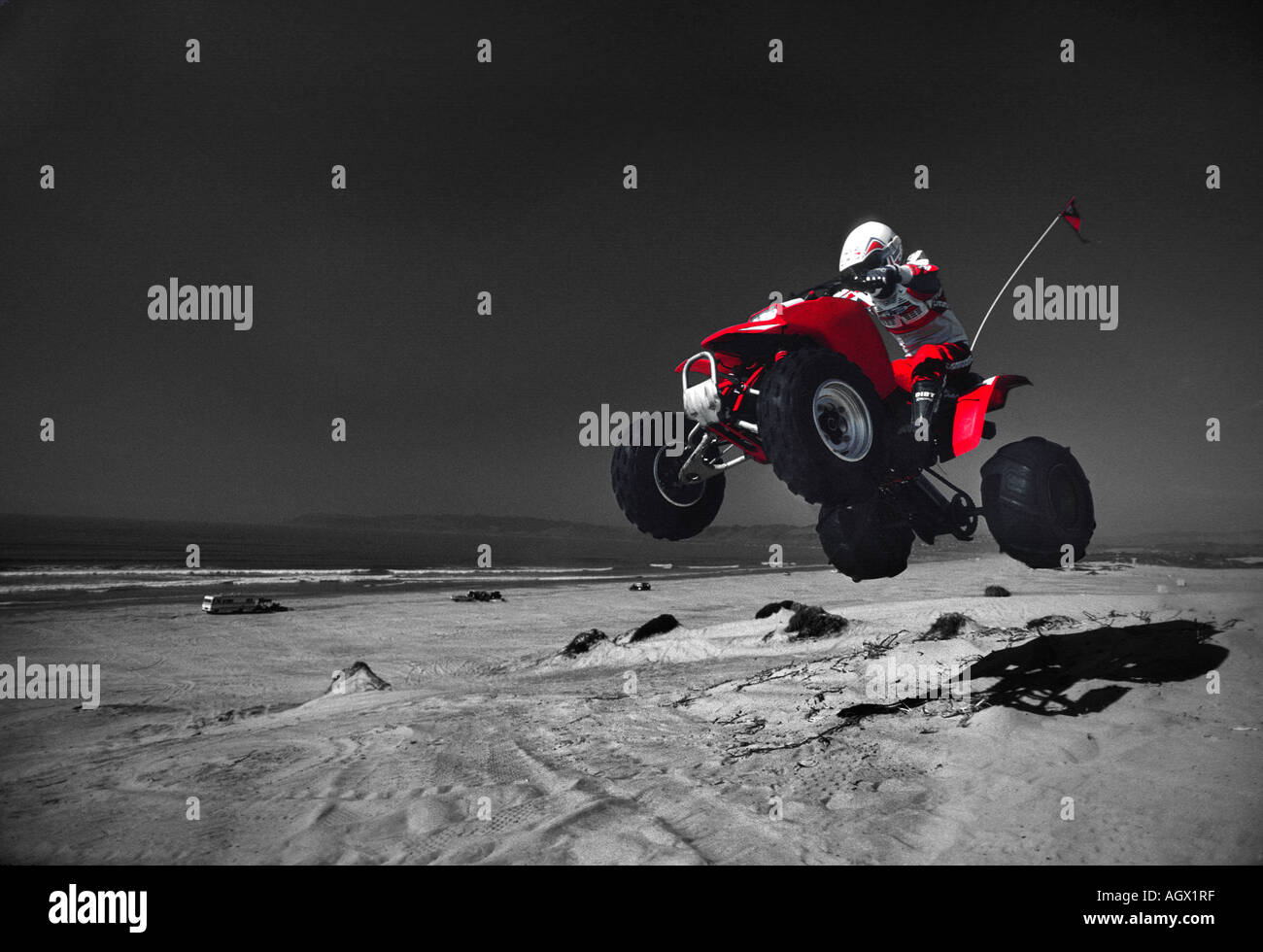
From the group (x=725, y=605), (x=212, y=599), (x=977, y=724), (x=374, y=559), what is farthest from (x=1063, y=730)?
(x=374, y=559)

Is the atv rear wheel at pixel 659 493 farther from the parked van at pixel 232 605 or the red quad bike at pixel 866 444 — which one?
the parked van at pixel 232 605

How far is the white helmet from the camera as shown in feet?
10.1

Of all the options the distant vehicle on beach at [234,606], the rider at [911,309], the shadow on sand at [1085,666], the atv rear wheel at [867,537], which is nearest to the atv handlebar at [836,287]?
the rider at [911,309]

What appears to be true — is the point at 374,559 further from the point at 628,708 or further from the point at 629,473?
the point at 629,473

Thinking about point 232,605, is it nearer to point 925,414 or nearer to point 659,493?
point 659,493

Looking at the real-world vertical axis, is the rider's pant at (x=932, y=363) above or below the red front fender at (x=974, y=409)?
above

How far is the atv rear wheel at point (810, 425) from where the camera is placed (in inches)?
96.0

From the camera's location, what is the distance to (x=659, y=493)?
380 centimetres

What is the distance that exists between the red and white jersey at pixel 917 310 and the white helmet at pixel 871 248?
0.09 m

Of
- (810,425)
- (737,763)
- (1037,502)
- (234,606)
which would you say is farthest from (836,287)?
(234,606)

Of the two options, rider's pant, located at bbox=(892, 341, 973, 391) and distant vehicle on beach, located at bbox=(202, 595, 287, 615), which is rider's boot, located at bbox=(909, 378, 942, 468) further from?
distant vehicle on beach, located at bbox=(202, 595, 287, 615)

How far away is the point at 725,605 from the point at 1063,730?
86.0 ft

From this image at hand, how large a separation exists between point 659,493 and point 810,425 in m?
1.48

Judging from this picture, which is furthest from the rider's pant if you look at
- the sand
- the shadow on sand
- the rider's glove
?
the shadow on sand
